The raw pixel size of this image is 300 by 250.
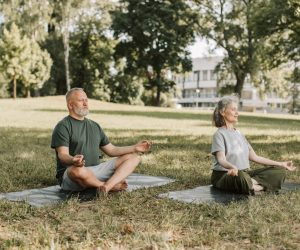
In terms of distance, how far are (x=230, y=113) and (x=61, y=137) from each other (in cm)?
223

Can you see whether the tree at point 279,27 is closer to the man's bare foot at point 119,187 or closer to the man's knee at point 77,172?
the man's bare foot at point 119,187

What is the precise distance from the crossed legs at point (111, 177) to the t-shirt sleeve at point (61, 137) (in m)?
0.36

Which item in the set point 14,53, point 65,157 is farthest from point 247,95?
point 65,157

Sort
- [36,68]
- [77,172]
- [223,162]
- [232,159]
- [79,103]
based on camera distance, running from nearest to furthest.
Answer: [77,172] < [79,103] < [223,162] < [232,159] < [36,68]

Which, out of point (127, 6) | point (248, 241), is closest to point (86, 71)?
point (127, 6)

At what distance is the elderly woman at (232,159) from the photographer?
6.42m

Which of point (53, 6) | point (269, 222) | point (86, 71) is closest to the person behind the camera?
point (269, 222)

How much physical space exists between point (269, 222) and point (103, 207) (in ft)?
5.75

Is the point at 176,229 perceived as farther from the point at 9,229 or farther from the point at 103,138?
the point at 103,138

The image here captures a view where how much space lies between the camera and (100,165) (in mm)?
6430

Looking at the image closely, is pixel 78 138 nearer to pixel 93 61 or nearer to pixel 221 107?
pixel 221 107

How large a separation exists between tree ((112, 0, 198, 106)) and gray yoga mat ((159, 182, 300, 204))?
41358mm

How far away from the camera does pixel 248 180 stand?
20.4 feet

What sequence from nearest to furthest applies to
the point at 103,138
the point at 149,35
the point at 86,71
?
the point at 103,138, the point at 149,35, the point at 86,71
